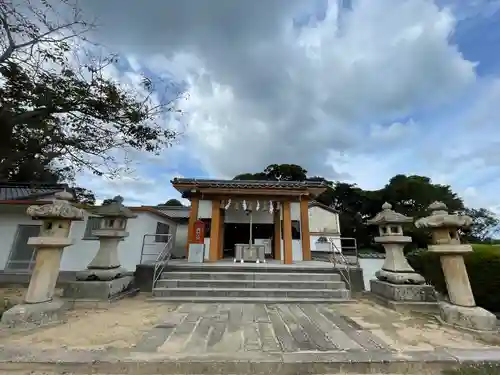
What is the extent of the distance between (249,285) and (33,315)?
4.21 m

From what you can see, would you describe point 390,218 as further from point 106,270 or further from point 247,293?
point 106,270

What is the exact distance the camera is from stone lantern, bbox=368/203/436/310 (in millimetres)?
4833

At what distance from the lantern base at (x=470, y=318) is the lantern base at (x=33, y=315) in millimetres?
6469

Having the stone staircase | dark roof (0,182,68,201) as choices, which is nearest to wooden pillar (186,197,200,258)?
the stone staircase

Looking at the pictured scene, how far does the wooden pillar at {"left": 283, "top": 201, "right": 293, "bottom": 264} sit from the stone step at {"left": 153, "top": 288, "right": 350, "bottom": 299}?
8.37 feet

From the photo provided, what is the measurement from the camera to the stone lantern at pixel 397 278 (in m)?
4.83

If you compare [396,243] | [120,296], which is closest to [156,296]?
[120,296]

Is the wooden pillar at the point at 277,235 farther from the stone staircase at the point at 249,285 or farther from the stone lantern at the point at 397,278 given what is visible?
the stone lantern at the point at 397,278

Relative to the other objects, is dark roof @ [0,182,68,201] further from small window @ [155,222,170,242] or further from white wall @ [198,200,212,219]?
white wall @ [198,200,212,219]

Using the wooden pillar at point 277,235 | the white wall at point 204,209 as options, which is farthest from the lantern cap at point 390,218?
the white wall at point 204,209

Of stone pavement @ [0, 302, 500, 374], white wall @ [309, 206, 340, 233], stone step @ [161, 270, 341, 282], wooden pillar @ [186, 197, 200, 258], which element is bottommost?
stone pavement @ [0, 302, 500, 374]

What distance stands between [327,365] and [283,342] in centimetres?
68

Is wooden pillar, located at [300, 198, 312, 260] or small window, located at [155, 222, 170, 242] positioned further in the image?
small window, located at [155, 222, 170, 242]

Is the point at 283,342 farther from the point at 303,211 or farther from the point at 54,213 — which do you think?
the point at 303,211
